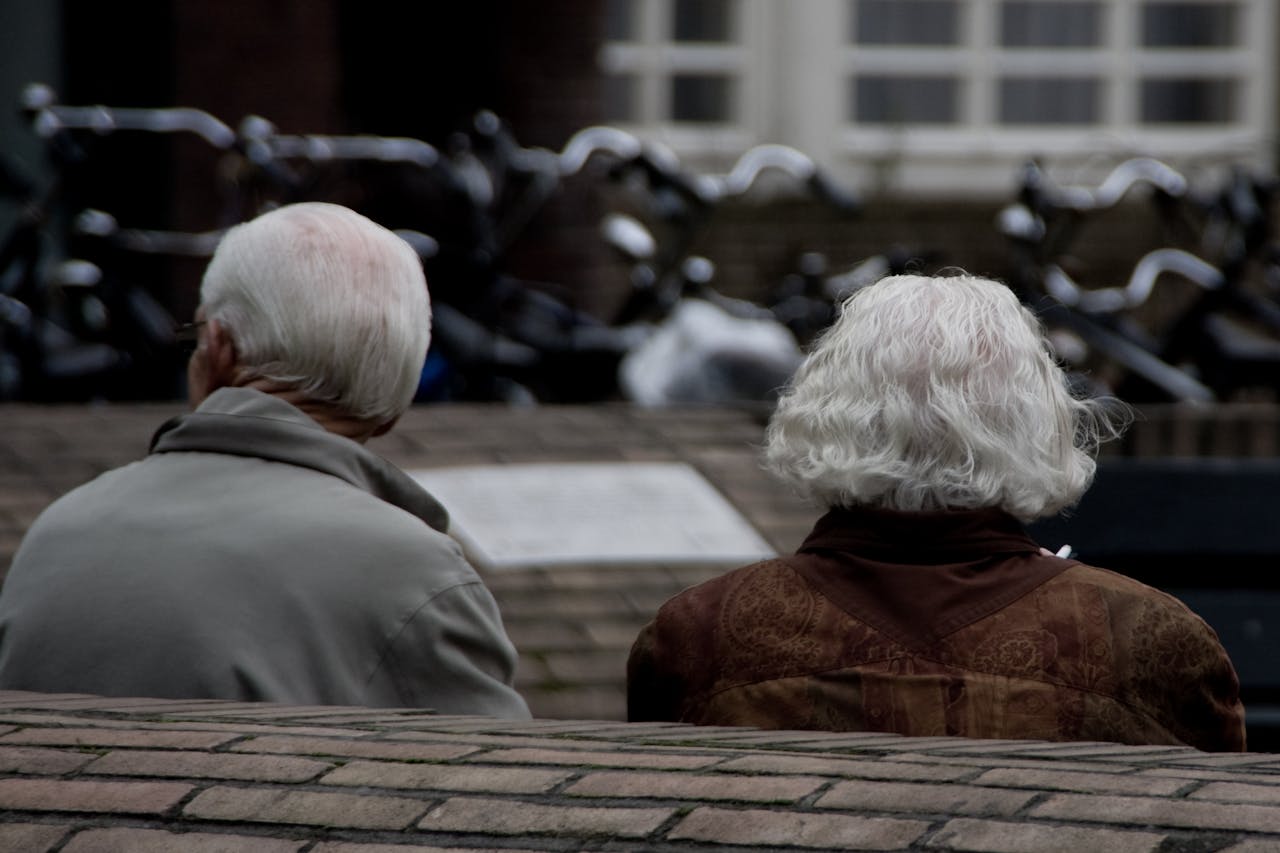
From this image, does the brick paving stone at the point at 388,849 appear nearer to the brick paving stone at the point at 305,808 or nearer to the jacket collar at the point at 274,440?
the brick paving stone at the point at 305,808

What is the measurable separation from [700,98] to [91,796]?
1202 centimetres

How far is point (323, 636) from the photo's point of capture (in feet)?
8.22

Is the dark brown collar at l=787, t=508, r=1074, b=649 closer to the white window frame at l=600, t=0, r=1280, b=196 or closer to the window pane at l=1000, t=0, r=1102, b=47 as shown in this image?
the white window frame at l=600, t=0, r=1280, b=196

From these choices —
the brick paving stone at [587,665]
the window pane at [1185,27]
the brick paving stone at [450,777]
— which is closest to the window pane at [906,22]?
the window pane at [1185,27]

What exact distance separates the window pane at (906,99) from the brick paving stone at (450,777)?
40.2 feet

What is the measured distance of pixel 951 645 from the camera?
2213mm

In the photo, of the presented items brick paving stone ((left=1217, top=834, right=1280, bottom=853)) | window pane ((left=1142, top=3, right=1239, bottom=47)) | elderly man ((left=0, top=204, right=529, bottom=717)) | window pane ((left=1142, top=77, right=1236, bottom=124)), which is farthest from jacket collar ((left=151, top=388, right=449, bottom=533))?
window pane ((left=1142, top=3, right=1239, bottom=47))

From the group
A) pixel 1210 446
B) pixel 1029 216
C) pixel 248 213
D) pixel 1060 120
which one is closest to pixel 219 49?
pixel 248 213

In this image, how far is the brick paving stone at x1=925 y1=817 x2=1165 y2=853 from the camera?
5.05 feet

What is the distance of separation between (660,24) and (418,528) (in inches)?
438

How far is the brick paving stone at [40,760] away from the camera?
6.04 feet

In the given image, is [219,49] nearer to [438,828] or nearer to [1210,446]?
[1210,446]

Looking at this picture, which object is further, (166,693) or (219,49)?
(219,49)

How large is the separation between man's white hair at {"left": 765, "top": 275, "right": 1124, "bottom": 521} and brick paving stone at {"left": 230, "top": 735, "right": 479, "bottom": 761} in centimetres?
66
